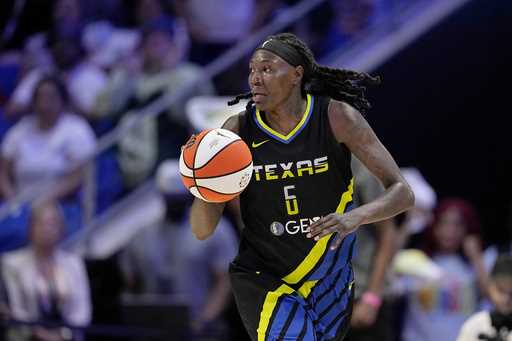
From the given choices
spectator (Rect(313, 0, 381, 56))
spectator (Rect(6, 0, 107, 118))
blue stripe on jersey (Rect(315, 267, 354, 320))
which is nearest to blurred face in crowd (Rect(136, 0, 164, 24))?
spectator (Rect(6, 0, 107, 118))

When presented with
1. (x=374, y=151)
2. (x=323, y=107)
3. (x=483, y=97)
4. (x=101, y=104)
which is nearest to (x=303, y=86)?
(x=323, y=107)

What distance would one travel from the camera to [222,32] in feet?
32.9

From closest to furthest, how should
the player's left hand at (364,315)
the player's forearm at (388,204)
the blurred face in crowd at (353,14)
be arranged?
the player's forearm at (388,204) < the player's left hand at (364,315) < the blurred face in crowd at (353,14)

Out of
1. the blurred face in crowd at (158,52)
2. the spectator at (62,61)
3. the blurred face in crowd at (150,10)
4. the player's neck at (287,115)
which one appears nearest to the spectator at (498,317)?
the player's neck at (287,115)

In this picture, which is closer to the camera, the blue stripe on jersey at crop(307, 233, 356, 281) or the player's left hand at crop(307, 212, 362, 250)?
the player's left hand at crop(307, 212, 362, 250)

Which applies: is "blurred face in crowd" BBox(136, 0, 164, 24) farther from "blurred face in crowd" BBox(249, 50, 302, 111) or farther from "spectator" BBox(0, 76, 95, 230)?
"blurred face in crowd" BBox(249, 50, 302, 111)

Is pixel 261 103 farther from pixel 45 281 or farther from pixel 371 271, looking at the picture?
pixel 45 281

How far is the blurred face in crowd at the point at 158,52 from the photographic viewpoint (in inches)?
376

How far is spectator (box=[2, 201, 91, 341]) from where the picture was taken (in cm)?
830

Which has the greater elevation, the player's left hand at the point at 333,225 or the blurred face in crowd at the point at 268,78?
the blurred face in crowd at the point at 268,78

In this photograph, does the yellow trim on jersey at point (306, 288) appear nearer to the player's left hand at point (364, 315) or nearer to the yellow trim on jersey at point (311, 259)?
the yellow trim on jersey at point (311, 259)

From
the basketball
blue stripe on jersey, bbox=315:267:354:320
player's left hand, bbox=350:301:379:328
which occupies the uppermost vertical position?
the basketball

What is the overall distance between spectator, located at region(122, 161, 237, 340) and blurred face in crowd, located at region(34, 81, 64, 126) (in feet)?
4.01

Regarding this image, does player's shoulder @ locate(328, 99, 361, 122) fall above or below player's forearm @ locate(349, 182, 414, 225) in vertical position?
above
